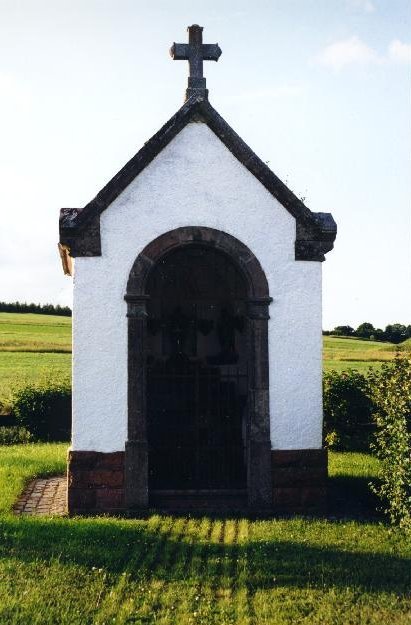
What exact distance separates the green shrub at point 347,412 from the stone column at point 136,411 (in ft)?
22.4

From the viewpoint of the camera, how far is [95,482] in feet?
27.3

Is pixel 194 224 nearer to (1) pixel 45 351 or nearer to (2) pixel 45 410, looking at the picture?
(2) pixel 45 410

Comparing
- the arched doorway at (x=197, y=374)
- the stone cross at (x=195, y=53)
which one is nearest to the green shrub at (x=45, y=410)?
the arched doorway at (x=197, y=374)

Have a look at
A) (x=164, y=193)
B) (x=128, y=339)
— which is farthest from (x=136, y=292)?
(x=164, y=193)

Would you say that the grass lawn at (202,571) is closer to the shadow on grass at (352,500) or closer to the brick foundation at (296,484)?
the shadow on grass at (352,500)

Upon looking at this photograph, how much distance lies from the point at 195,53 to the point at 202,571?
6.13 m

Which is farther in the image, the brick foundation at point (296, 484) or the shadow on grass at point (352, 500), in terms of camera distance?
the brick foundation at point (296, 484)

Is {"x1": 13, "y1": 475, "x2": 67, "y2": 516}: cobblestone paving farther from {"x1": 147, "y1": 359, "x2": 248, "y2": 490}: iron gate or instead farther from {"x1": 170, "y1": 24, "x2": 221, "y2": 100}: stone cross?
{"x1": 170, "y1": 24, "x2": 221, "y2": 100}: stone cross

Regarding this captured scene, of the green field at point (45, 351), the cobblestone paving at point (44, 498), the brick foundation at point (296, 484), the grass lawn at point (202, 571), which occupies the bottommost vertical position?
the cobblestone paving at point (44, 498)

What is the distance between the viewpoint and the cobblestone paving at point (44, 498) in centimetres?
862

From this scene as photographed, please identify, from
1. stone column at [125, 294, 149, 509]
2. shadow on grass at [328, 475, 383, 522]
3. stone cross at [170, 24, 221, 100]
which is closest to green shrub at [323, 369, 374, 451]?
shadow on grass at [328, 475, 383, 522]

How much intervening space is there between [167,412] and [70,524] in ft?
9.86

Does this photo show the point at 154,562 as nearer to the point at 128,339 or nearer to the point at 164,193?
the point at 128,339

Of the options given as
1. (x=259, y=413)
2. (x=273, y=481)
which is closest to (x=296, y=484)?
(x=273, y=481)
